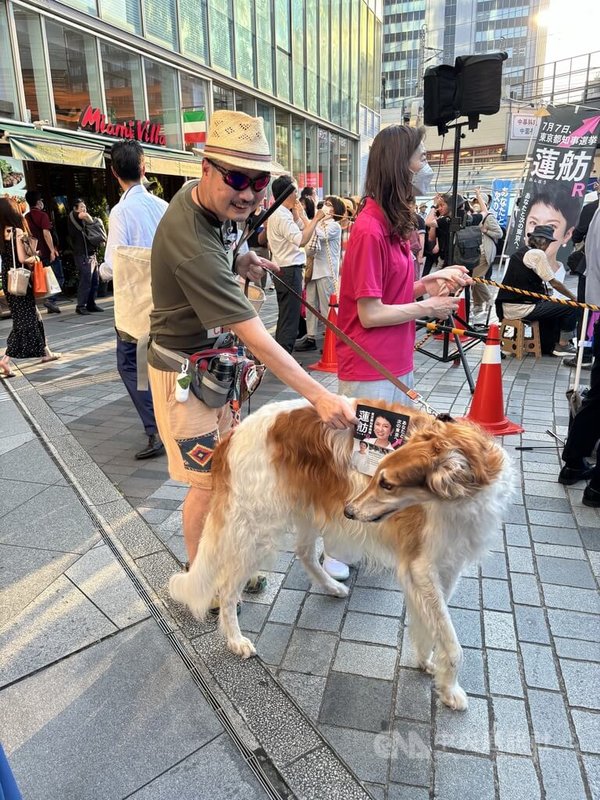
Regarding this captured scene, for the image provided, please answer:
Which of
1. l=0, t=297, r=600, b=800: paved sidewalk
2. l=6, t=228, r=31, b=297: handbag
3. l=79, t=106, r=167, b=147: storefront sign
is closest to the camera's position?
l=0, t=297, r=600, b=800: paved sidewalk

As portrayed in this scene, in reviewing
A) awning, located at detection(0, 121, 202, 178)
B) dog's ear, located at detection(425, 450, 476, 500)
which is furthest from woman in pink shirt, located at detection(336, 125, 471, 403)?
awning, located at detection(0, 121, 202, 178)

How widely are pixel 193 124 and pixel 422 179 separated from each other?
14.0 m

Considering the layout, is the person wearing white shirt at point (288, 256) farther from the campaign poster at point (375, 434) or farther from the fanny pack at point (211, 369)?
the campaign poster at point (375, 434)

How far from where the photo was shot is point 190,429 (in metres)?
2.58

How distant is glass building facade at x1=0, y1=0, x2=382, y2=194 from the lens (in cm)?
1105

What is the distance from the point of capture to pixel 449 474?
1825 mm

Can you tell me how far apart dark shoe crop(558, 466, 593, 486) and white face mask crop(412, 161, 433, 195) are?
7.92ft

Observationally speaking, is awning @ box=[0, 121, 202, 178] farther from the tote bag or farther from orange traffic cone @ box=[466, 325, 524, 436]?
orange traffic cone @ box=[466, 325, 524, 436]

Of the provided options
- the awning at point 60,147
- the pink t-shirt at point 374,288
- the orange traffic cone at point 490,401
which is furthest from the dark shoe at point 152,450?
the awning at point 60,147

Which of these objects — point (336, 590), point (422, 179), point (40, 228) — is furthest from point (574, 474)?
point (40, 228)

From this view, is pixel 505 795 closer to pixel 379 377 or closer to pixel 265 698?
pixel 265 698

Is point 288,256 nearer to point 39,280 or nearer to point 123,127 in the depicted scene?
point 39,280

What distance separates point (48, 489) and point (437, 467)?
3.35 m

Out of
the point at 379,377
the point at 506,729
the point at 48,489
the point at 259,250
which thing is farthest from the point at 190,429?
the point at 259,250
